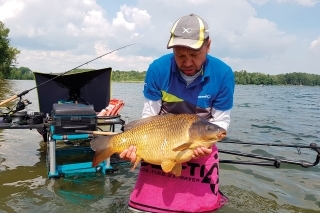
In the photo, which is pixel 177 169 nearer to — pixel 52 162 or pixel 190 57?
pixel 190 57

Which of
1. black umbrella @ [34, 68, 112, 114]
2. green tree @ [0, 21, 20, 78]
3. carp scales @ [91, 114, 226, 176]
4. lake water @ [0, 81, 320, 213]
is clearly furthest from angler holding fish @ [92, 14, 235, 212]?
green tree @ [0, 21, 20, 78]

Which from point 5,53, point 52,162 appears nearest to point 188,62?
point 52,162

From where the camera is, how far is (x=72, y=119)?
16.2 ft

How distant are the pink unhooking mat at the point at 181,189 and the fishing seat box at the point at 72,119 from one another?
2.26 metres

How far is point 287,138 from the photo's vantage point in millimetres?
10055

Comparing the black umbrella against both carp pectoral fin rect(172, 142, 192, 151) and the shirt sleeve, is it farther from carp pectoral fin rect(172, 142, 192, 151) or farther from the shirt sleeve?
carp pectoral fin rect(172, 142, 192, 151)

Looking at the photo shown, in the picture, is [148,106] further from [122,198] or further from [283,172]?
[283,172]

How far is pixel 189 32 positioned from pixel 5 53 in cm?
5778

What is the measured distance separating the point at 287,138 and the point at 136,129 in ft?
27.7

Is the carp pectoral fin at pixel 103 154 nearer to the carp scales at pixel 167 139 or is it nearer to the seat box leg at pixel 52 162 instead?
the carp scales at pixel 167 139

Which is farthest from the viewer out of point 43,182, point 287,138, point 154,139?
point 287,138

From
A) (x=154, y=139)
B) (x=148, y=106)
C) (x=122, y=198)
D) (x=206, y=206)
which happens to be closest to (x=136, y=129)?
(x=154, y=139)

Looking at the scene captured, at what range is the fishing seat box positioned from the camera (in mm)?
4891

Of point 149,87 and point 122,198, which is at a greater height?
point 149,87
